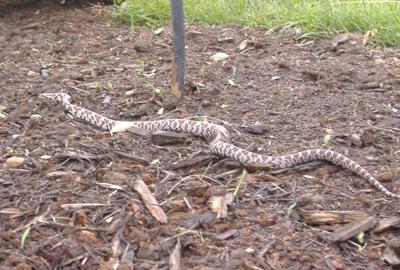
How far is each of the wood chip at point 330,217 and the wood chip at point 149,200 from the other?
85 centimetres

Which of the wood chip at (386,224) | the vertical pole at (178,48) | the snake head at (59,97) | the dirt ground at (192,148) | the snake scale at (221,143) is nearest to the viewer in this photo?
the dirt ground at (192,148)

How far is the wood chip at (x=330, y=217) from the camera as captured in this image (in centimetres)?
428

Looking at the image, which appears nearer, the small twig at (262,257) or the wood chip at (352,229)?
the small twig at (262,257)

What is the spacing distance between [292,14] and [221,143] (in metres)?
3.70

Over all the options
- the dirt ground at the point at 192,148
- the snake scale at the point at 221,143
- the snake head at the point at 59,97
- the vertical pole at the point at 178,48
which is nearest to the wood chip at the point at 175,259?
the dirt ground at the point at 192,148

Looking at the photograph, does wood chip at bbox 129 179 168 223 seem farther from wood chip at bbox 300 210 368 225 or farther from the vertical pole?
the vertical pole

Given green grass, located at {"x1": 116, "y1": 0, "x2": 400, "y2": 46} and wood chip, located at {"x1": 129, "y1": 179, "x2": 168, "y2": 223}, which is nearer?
wood chip, located at {"x1": 129, "y1": 179, "x2": 168, "y2": 223}

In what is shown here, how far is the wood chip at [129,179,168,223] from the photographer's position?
169 inches

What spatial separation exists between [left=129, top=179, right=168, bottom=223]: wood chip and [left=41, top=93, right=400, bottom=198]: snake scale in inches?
31.0

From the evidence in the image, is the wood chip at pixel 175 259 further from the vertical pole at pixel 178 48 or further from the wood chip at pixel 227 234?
the vertical pole at pixel 178 48

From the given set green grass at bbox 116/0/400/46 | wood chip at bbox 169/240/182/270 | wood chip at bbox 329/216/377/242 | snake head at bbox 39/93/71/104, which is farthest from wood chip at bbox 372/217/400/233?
green grass at bbox 116/0/400/46

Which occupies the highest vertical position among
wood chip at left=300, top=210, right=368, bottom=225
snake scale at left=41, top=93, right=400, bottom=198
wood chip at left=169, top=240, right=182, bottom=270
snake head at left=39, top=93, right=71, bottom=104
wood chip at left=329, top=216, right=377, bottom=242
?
wood chip at left=169, top=240, right=182, bottom=270

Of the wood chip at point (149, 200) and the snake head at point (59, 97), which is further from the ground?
the wood chip at point (149, 200)

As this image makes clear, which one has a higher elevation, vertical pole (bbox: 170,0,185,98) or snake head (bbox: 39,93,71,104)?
vertical pole (bbox: 170,0,185,98)
